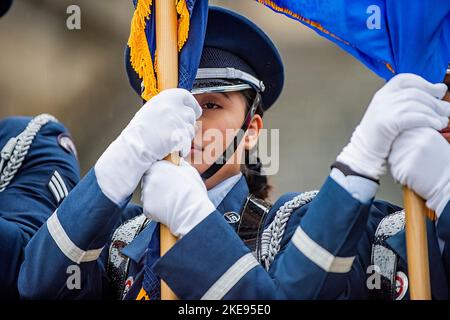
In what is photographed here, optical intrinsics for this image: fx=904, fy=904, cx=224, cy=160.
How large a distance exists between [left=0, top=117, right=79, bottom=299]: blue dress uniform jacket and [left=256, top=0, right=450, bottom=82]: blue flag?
1.13 m

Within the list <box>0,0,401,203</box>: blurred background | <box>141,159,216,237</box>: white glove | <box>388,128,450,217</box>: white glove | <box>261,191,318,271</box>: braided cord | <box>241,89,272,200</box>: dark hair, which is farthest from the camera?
<box>0,0,401,203</box>: blurred background

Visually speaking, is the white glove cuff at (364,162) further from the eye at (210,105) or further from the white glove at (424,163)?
the eye at (210,105)

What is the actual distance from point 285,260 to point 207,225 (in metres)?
0.23

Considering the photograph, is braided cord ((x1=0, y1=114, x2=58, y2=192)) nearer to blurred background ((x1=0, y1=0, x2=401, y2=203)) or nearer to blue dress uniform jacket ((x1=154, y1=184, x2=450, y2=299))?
blue dress uniform jacket ((x1=154, y1=184, x2=450, y2=299))

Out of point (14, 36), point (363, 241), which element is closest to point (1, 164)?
point (363, 241)

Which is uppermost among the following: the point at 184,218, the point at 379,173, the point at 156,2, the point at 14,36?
the point at 156,2

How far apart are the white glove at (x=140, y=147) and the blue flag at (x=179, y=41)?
117mm

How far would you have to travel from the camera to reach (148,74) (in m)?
2.68

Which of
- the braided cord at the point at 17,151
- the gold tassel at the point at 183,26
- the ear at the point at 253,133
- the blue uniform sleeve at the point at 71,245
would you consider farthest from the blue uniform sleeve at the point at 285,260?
the braided cord at the point at 17,151

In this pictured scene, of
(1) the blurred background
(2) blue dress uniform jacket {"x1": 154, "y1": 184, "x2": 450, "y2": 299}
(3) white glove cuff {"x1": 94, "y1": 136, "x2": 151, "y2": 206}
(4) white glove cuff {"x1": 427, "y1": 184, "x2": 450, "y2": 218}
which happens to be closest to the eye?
(3) white glove cuff {"x1": 94, "y1": 136, "x2": 151, "y2": 206}

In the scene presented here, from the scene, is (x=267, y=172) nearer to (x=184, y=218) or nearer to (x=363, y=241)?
(x=363, y=241)

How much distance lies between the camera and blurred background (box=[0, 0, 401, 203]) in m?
4.62
